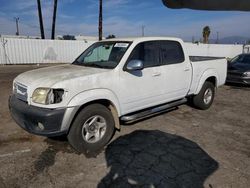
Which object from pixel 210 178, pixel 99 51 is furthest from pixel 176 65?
pixel 210 178

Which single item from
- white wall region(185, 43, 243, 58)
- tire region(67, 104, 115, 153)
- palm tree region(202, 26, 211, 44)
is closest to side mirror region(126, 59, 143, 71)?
tire region(67, 104, 115, 153)

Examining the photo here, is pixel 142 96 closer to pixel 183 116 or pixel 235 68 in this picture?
pixel 183 116

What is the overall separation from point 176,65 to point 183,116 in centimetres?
142

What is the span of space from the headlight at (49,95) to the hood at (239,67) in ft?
29.1

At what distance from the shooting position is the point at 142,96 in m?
4.86

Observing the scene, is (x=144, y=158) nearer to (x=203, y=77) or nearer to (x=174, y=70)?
(x=174, y=70)

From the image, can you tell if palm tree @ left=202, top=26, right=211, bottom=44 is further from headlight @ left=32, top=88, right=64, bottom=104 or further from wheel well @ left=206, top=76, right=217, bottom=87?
headlight @ left=32, top=88, right=64, bottom=104

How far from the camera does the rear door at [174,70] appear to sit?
5.32 metres

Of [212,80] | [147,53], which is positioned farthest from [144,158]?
[212,80]

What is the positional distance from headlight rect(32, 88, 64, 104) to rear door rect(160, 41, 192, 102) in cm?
236

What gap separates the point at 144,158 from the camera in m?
3.97

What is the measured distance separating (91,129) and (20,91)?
1371 mm

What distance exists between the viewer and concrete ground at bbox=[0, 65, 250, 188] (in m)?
3.35

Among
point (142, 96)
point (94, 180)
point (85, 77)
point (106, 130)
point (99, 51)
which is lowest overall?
point (94, 180)
